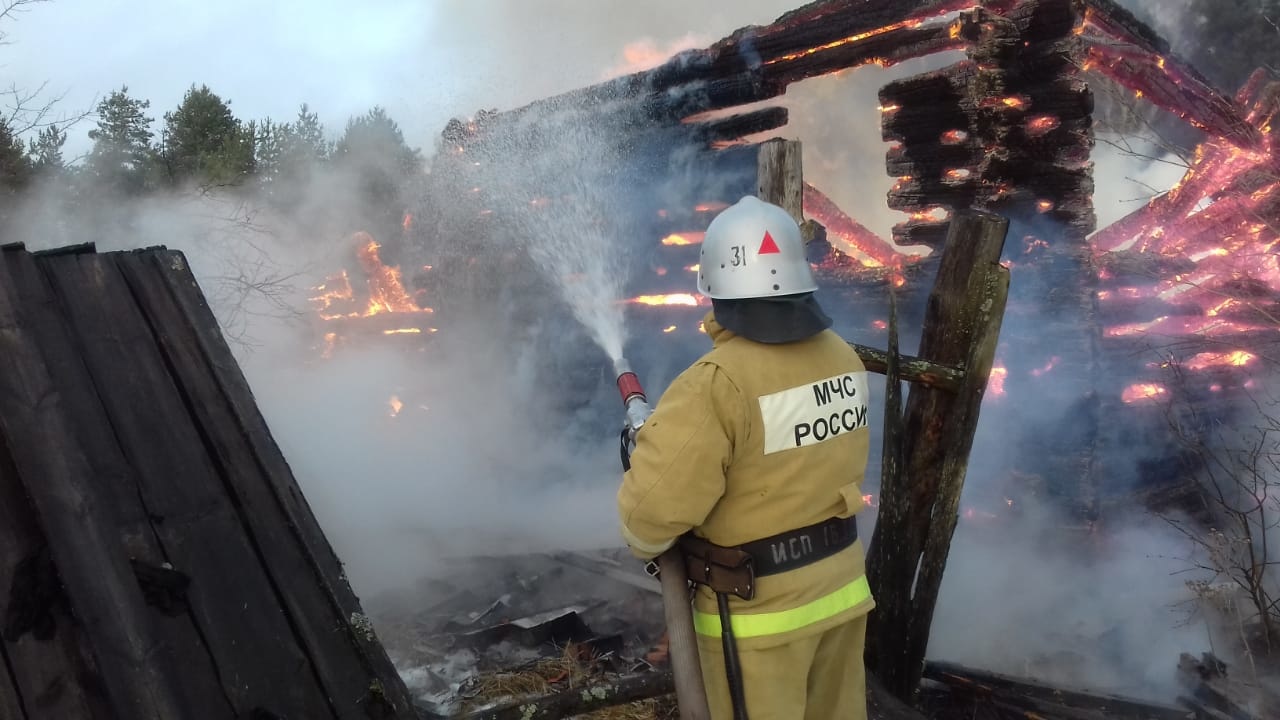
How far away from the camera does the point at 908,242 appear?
7.17m

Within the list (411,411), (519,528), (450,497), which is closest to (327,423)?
(411,411)

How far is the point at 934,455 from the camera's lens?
3795 mm

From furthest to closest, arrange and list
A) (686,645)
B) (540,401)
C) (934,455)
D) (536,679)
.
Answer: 1. (540,401)
2. (536,679)
3. (934,455)
4. (686,645)

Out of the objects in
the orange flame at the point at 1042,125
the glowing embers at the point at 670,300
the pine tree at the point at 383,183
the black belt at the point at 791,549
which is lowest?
the black belt at the point at 791,549

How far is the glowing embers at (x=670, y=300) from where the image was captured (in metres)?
9.42

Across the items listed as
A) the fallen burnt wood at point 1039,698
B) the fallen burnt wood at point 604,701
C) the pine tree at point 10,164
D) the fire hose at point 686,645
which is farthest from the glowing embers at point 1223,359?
the pine tree at point 10,164

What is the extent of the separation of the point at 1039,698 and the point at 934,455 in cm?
172

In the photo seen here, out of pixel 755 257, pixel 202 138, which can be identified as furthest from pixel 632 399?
pixel 202 138

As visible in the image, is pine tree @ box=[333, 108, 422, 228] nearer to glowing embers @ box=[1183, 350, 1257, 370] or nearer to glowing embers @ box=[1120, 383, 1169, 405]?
glowing embers @ box=[1120, 383, 1169, 405]

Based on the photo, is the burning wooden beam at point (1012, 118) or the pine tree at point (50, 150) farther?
the pine tree at point (50, 150)

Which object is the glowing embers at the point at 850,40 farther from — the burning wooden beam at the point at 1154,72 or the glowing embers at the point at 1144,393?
the glowing embers at the point at 1144,393

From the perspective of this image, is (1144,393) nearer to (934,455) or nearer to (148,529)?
(934,455)

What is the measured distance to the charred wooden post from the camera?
3625mm

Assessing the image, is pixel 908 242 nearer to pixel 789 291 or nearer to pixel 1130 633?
pixel 1130 633
